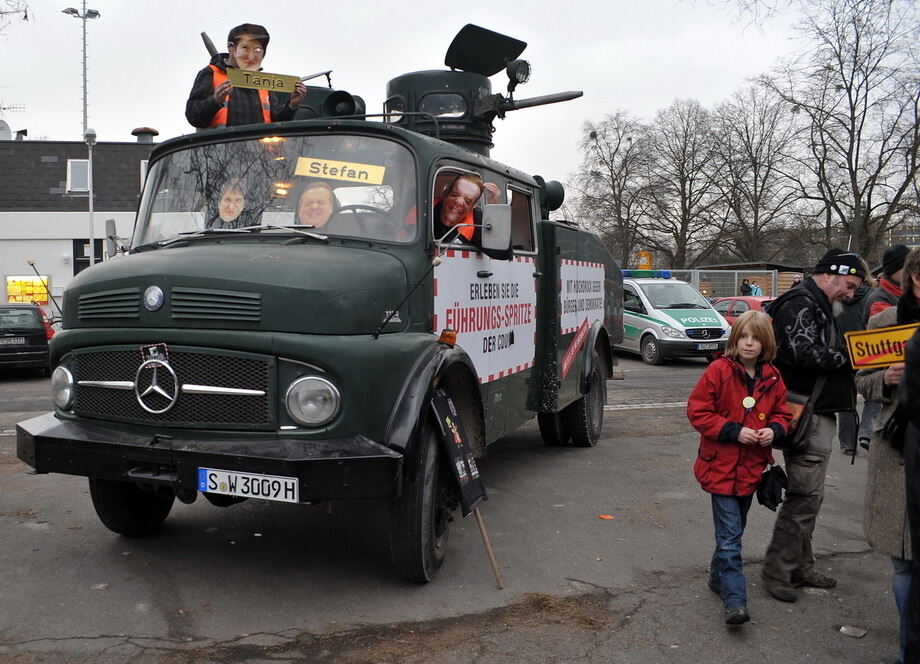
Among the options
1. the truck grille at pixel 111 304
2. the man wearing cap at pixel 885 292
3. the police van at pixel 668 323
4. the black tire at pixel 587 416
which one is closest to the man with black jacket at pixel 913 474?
the man wearing cap at pixel 885 292

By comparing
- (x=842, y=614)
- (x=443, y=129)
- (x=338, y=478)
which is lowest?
(x=842, y=614)

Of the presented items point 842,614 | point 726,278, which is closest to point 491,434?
point 842,614

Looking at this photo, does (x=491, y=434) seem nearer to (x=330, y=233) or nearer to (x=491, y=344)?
(x=491, y=344)

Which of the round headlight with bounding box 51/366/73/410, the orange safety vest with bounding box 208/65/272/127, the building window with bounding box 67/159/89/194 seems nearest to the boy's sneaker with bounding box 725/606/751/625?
the round headlight with bounding box 51/366/73/410

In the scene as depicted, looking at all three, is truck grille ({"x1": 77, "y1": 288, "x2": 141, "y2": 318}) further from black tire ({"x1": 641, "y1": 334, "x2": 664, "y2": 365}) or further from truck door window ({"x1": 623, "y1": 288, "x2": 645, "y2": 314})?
truck door window ({"x1": 623, "y1": 288, "x2": 645, "y2": 314})

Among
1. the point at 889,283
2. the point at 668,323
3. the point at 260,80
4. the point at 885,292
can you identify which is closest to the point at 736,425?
the point at 260,80

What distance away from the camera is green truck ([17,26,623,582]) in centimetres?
417

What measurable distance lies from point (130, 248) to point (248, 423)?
1.96 m

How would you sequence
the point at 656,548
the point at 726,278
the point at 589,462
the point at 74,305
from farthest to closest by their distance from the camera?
1. the point at 726,278
2. the point at 589,462
3. the point at 656,548
4. the point at 74,305

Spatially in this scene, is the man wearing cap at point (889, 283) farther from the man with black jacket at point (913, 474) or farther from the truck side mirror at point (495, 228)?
the man with black jacket at point (913, 474)

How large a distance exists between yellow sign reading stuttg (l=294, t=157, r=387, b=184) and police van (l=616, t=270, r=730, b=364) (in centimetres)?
1361

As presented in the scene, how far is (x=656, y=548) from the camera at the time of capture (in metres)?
5.54

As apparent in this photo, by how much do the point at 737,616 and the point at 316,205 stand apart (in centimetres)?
308

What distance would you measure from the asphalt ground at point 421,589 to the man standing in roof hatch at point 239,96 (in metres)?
2.77
